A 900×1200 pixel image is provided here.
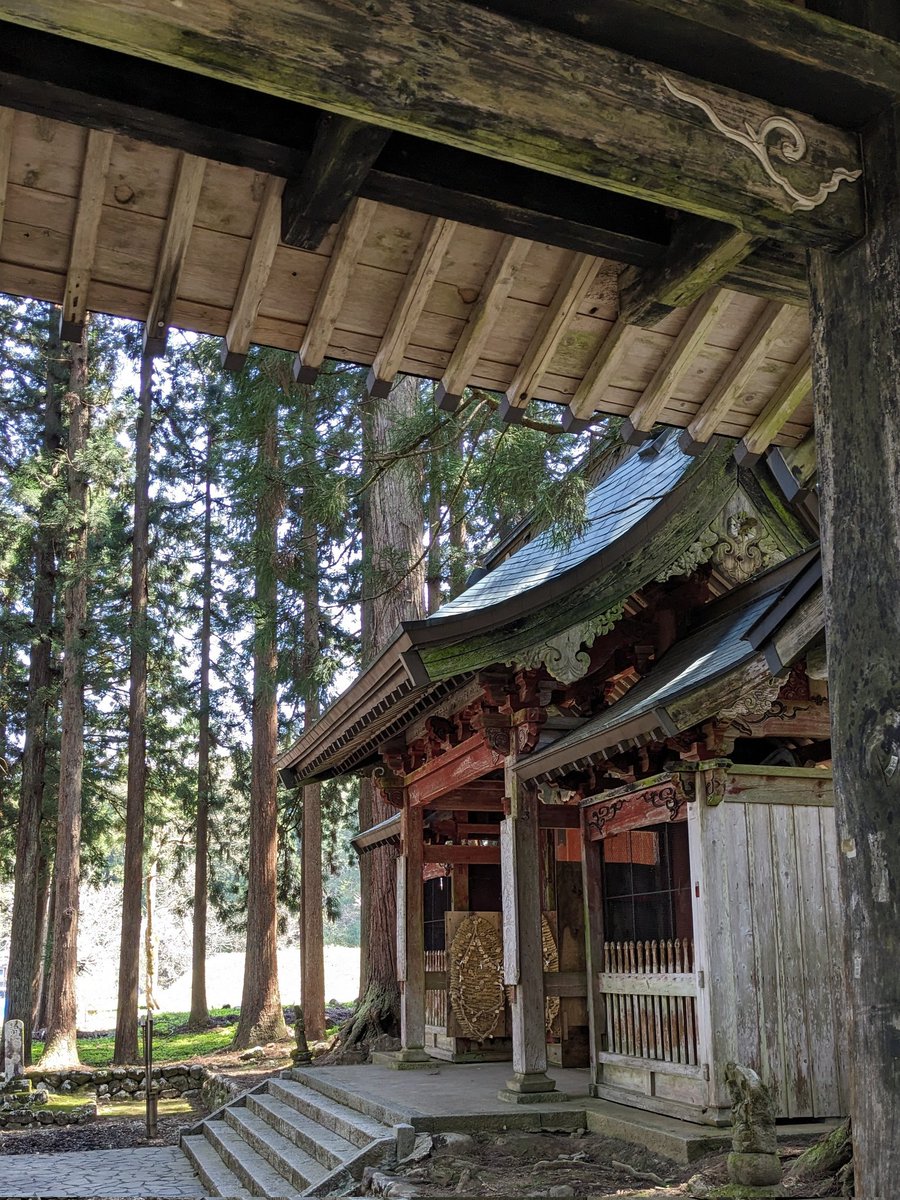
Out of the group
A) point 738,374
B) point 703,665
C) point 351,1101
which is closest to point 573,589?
point 703,665

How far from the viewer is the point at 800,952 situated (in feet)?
23.2

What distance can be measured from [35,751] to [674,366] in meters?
19.3

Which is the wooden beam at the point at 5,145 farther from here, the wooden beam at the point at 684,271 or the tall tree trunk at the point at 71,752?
the tall tree trunk at the point at 71,752

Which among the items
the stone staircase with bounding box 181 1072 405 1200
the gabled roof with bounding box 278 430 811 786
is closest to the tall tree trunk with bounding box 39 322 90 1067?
the stone staircase with bounding box 181 1072 405 1200

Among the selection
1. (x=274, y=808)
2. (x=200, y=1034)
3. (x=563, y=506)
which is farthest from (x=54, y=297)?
(x=200, y=1034)

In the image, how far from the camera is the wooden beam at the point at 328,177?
2441mm

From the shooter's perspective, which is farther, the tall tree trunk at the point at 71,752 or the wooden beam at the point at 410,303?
the tall tree trunk at the point at 71,752

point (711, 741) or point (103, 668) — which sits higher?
point (103, 668)

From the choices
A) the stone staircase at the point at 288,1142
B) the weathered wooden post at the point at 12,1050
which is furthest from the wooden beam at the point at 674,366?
the weathered wooden post at the point at 12,1050

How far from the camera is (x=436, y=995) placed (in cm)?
1220

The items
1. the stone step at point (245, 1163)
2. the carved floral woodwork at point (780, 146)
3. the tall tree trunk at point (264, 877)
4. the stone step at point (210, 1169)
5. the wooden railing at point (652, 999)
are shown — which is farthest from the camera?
the tall tree trunk at point (264, 877)

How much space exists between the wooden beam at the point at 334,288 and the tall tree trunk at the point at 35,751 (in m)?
17.6

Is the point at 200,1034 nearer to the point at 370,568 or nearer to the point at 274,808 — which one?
the point at 274,808

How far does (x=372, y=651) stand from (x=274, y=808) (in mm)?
4728
